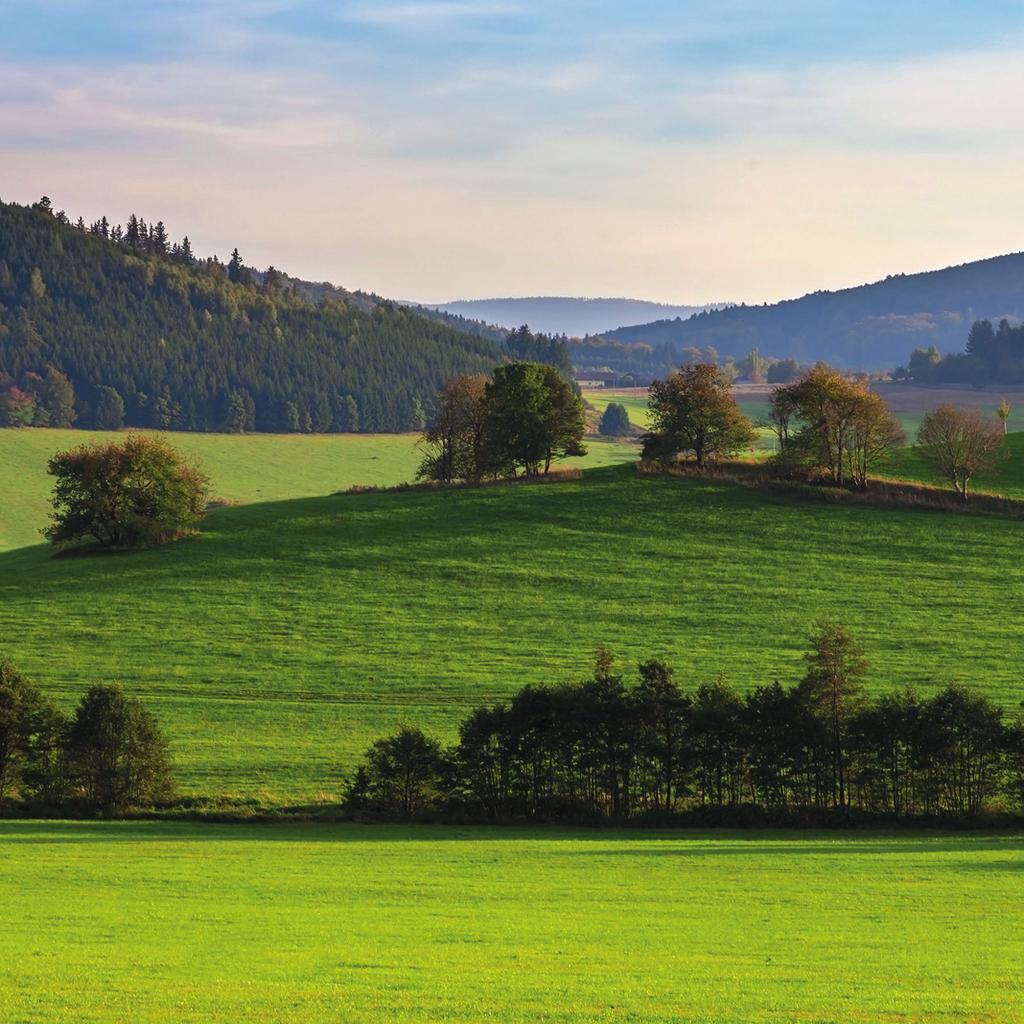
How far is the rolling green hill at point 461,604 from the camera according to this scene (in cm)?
5981

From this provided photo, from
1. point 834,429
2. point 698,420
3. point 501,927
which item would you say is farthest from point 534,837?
point 698,420

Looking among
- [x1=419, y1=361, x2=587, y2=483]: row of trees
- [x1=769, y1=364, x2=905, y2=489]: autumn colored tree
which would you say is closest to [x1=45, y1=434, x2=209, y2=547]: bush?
[x1=419, y1=361, x2=587, y2=483]: row of trees

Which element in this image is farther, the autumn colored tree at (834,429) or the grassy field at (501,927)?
the autumn colored tree at (834,429)

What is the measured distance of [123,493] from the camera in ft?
291

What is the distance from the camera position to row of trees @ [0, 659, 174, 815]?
45875 mm

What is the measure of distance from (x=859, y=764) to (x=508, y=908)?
19.8 metres

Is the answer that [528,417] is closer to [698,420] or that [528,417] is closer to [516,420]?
[516,420]

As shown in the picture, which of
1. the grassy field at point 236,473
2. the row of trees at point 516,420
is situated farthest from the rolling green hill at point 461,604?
the grassy field at point 236,473

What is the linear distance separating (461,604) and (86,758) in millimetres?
33140

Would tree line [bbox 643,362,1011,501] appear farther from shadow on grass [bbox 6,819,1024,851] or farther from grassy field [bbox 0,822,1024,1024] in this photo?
grassy field [bbox 0,822,1024,1024]

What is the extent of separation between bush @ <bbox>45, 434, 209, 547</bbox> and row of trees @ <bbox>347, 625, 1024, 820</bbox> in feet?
150

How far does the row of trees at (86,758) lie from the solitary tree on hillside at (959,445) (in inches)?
2596

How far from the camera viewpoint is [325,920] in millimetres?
28594

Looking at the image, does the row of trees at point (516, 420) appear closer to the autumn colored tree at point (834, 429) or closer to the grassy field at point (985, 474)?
the autumn colored tree at point (834, 429)
